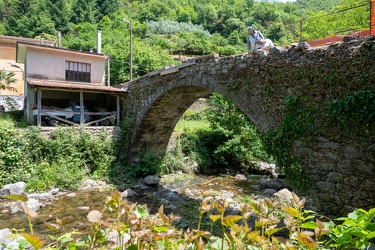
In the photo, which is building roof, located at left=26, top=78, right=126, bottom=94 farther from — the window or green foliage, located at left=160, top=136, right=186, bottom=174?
green foliage, located at left=160, top=136, right=186, bottom=174

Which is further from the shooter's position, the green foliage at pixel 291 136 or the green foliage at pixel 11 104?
the green foliage at pixel 11 104

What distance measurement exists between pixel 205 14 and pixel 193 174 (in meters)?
46.5

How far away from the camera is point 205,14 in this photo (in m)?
52.9

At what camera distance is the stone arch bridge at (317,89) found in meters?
4.80

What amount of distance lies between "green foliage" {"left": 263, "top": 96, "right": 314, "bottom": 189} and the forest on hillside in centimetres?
1408

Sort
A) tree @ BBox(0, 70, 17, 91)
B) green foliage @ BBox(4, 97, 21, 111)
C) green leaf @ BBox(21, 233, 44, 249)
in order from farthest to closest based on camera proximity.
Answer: tree @ BBox(0, 70, 17, 91) → green foliage @ BBox(4, 97, 21, 111) → green leaf @ BBox(21, 233, 44, 249)

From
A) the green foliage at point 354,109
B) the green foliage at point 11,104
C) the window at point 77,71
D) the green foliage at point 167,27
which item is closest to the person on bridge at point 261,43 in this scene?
the green foliage at point 354,109

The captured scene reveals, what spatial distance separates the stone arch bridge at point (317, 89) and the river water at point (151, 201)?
7.29 ft

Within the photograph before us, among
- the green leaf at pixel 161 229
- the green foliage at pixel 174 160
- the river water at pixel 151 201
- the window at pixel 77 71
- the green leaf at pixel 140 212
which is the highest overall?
the window at pixel 77 71

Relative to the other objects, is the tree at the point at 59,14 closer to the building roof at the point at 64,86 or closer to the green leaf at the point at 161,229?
the building roof at the point at 64,86

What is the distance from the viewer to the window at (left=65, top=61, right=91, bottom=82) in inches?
537

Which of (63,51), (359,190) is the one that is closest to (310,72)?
(359,190)

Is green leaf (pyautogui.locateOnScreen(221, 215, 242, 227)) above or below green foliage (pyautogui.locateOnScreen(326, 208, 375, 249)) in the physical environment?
above

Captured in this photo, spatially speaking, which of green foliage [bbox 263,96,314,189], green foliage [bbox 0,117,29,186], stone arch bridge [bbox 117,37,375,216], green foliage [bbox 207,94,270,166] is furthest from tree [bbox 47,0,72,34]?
green foliage [bbox 263,96,314,189]
